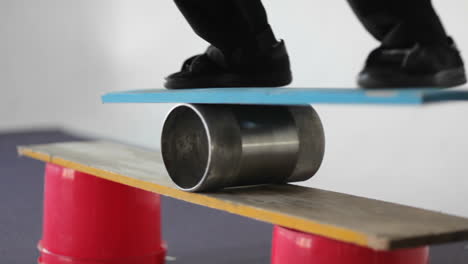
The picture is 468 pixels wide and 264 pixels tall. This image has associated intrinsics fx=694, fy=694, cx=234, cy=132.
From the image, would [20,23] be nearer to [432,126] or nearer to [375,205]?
[432,126]

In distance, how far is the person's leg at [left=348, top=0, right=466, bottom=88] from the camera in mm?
1193

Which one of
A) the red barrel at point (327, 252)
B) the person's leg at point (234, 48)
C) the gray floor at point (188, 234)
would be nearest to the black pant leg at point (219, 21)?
the person's leg at point (234, 48)

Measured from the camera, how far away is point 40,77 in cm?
621

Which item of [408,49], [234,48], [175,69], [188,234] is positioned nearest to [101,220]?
[188,234]

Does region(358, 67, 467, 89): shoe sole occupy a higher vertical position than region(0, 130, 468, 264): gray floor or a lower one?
higher

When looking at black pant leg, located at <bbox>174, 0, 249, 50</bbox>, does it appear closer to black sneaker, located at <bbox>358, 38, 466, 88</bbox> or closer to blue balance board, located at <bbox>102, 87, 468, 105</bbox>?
blue balance board, located at <bbox>102, 87, 468, 105</bbox>

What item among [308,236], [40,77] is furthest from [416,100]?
[40,77]

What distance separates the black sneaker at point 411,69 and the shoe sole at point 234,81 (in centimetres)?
40

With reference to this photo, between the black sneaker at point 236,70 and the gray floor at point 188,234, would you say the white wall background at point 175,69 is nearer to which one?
the gray floor at point 188,234

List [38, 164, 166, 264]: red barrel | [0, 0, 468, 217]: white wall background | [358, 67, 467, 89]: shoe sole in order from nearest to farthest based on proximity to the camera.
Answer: [358, 67, 467, 89]: shoe sole → [38, 164, 166, 264]: red barrel → [0, 0, 468, 217]: white wall background

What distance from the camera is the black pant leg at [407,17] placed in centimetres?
124

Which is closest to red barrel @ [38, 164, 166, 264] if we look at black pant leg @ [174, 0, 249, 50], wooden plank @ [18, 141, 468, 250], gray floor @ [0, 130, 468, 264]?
wooden plank @ [18, 141, 468, 250]

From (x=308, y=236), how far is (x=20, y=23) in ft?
17.8

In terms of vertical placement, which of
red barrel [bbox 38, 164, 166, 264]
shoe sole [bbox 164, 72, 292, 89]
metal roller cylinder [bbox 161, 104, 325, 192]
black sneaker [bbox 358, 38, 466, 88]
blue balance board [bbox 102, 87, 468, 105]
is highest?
black sneaker [bbox 358, 38, 466, 88]
